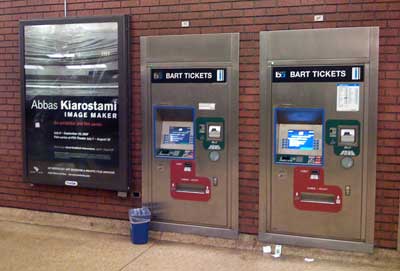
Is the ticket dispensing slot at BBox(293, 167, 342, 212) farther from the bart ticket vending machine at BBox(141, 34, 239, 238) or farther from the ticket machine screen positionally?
the bart ticket vending machine at BBox(141, 34, 239, 238)

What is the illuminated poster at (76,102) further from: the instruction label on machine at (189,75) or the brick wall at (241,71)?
the instruction label on machine at (189,75)

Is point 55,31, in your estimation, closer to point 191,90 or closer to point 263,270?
point 191,90

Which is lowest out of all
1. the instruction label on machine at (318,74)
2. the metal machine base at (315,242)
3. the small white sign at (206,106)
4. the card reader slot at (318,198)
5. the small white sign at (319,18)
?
the metal machine base at (315,242)

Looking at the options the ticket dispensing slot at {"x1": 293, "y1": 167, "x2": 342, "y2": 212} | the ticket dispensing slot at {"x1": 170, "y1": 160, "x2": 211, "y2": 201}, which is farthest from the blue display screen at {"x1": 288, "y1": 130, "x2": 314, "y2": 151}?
the ticket dispensing slot at {"x1": 170, "y1": 160, "x2": 211, "y2": 201}

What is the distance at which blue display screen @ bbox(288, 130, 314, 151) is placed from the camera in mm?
5395

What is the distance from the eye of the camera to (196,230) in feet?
19.5

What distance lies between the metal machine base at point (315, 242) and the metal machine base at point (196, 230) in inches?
13.5

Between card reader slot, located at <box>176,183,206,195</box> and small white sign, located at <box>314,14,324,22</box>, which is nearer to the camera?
small white sign, located at <box>314,14,324,22</box>

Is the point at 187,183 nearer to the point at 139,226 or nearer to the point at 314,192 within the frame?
the point at 139,226

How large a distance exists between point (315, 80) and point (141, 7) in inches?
86.8

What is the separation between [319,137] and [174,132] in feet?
5.43

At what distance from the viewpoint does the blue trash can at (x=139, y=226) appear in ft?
19.1

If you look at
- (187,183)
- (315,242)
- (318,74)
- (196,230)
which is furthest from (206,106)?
(315,242)

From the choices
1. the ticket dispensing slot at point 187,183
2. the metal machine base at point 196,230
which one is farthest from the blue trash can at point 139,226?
the ticket dispensing slot at point 187,183
